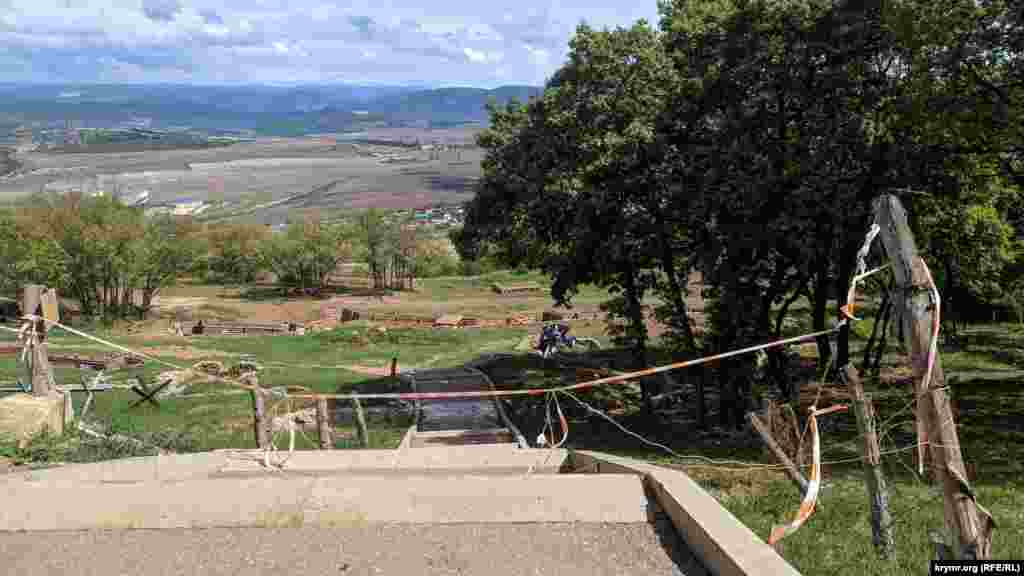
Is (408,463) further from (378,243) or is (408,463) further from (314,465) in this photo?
(378,243)

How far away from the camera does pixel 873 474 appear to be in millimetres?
6996

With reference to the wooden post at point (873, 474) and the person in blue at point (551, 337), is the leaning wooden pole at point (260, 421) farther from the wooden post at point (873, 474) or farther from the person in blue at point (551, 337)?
the person in blue at point (551, 337)

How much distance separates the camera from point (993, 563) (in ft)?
17.2

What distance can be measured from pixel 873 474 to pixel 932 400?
6.01ft

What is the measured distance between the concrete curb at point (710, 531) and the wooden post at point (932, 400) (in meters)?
0.99

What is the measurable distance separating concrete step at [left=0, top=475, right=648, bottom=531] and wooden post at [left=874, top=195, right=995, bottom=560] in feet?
9.10

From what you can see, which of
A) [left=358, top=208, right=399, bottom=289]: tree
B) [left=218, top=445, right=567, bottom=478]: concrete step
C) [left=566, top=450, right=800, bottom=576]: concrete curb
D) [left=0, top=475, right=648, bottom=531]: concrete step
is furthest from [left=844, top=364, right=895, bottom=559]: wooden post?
[left=358, top=208, right=399, bottom=289]: tree

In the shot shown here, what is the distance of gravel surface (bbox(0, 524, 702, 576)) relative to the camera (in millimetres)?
6723

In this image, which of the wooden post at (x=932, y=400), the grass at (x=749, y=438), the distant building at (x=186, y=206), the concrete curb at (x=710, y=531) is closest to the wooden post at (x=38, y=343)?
the grass at (x=749, y=438)

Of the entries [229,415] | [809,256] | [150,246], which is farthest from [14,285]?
[809,256]

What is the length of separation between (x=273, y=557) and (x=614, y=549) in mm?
2593

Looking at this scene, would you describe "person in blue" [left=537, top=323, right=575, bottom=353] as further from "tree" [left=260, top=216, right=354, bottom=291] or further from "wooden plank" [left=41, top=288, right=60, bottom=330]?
"tree" [left=260, top=216, right=354, bottom=291]

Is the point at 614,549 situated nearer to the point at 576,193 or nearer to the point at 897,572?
the point at 897,572

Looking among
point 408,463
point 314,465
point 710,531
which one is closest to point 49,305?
point 314,465
